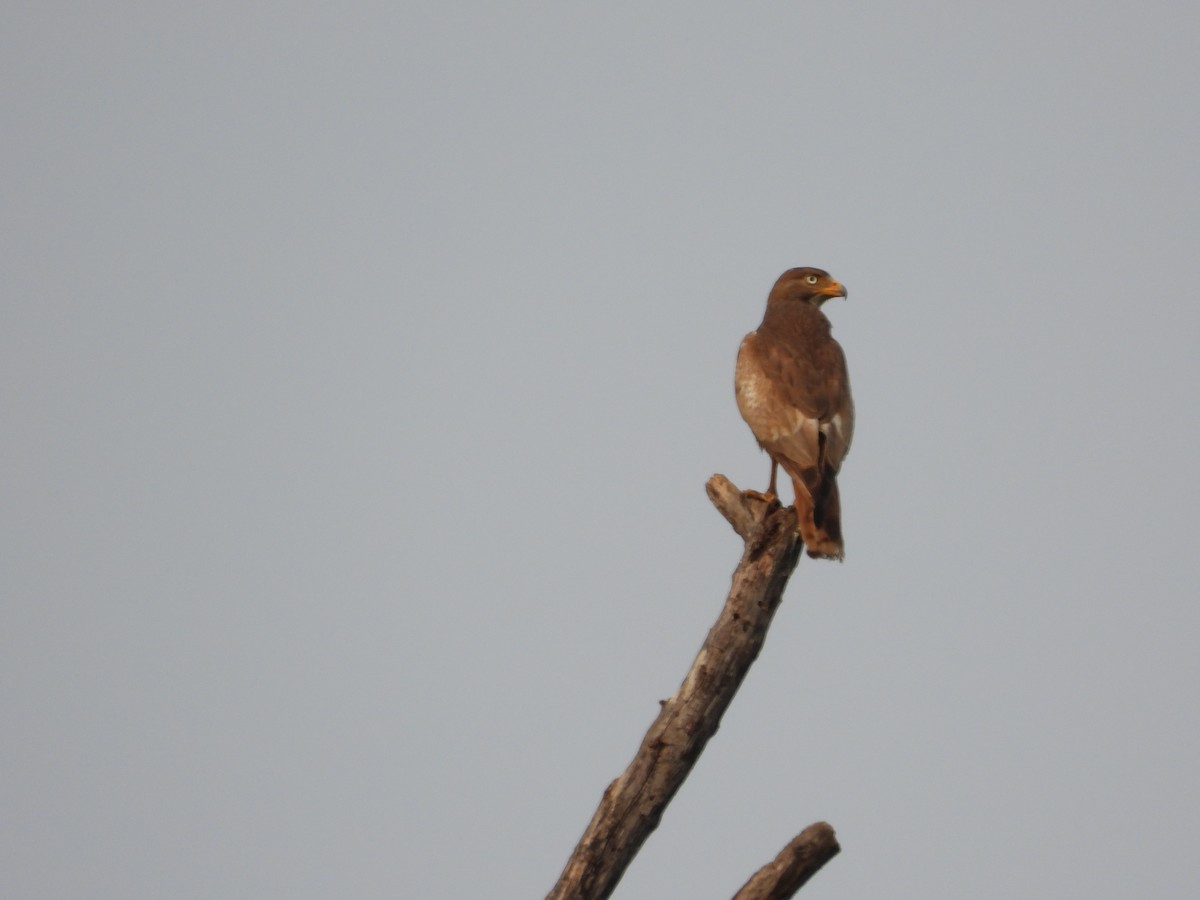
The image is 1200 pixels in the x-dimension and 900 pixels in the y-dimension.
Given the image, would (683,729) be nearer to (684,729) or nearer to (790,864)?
(684,729)

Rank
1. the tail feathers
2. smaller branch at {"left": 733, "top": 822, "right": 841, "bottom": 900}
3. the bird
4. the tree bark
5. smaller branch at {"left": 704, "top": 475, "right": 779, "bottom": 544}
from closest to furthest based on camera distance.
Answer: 1. smaller branch at {"left": 733, "top": 822, "right": 841, "bottom": 900}
2. the tree bark
3. the tail feathers
4. smaller branch at {"left": 704, "top": 475, "right": 779, "bottom": 544}
5. the bird

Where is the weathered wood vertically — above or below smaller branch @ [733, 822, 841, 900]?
above

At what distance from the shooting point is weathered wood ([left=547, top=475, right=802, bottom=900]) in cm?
635

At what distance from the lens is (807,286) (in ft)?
35.7

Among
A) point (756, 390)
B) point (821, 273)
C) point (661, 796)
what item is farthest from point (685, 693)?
point (821, 273)

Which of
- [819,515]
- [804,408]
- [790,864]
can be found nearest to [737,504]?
[819,515]

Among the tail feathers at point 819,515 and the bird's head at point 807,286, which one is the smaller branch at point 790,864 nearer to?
the tail feathers at point 819,515

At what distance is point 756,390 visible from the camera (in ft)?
30.0

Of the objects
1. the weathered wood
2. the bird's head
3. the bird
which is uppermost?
the bird's head

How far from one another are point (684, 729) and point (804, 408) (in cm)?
285

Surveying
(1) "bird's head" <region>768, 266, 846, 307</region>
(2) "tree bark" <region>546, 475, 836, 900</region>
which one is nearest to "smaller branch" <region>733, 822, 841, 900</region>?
(2) "tree bark" <region>546, 475, 836, 900</region>

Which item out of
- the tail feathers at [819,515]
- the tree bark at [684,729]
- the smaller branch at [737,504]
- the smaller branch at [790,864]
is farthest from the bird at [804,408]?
the smaller branch at [790,864]

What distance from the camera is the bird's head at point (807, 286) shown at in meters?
10.9

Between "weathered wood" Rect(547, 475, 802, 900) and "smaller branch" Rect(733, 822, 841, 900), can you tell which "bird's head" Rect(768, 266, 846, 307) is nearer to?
"weathered wood" Rect(547, 475, 802, 900)
